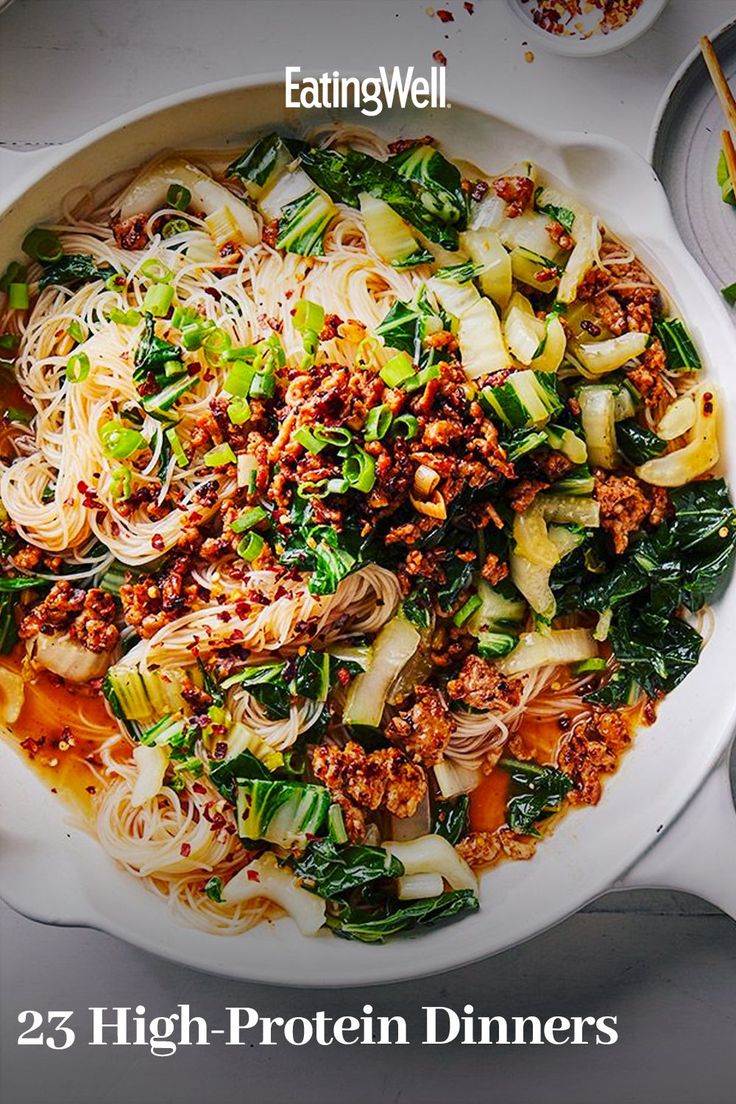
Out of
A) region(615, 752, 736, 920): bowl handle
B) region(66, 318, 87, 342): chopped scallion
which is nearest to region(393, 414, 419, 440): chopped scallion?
region(66, 318, 87, 342): chopped scallion

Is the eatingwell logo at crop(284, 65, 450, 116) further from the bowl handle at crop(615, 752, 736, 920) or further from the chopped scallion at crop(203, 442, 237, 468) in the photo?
the bowl handle at crop(615, 752, 736, 920)

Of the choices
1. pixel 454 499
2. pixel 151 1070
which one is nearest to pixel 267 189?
pixel 454 499

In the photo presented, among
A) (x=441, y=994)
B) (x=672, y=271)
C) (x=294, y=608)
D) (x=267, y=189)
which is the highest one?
(x=267, y=189)

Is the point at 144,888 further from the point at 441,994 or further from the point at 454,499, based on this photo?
the point at 454,499

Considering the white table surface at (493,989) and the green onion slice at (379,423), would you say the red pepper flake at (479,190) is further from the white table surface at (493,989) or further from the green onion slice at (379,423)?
the green onion slice at (379,423)

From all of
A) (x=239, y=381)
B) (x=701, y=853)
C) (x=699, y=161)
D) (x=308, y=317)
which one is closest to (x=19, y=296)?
(x=239, y=381)

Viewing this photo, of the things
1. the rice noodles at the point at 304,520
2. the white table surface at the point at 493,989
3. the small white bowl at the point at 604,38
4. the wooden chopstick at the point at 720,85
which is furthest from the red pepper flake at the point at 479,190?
the wooden chopstick at the point at 720,85
